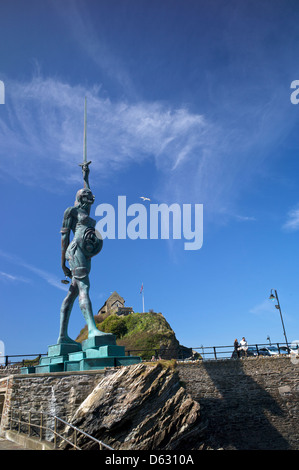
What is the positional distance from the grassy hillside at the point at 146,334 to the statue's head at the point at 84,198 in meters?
17.4

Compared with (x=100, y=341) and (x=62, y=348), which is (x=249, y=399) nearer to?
(x=100, y=341)

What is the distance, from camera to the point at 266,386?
16.4 metres

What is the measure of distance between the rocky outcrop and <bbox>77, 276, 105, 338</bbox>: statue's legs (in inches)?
80.1

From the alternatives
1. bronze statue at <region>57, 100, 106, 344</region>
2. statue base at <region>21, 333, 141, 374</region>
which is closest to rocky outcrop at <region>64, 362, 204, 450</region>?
statue base at <region>21, 333, 141, 374</region>

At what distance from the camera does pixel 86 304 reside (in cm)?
1307

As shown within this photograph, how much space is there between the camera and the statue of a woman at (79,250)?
1347cm

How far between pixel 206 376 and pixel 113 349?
20.1 ft

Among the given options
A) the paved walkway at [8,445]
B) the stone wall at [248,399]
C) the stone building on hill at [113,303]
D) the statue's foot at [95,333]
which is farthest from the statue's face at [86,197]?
the stone building on hill at [113,303]

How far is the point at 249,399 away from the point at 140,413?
23.5ft

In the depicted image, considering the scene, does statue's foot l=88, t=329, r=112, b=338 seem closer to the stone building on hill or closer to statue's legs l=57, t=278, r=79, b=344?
statue's legs l=57, t=278, r=79, b=344
